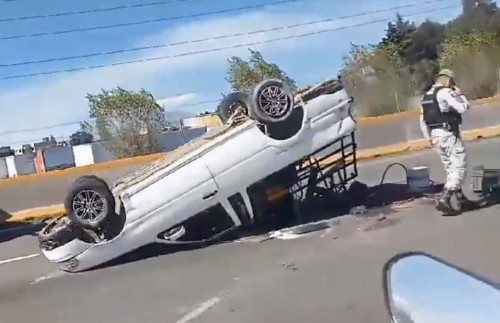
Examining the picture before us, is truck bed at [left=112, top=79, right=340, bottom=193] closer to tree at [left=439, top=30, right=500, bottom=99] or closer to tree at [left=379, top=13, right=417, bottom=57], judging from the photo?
tree at [left=439, top=30, right=500, bottom=99]

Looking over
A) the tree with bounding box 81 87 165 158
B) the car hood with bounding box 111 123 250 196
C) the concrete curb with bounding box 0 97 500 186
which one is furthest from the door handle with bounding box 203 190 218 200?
the tree with bounding box 81 87 165 158

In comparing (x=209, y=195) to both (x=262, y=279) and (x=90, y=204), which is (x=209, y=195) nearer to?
(x=90, y=204)

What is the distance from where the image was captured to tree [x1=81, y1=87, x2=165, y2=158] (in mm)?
31688

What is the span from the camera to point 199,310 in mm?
6211

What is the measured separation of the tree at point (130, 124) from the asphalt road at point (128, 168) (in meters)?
14.3

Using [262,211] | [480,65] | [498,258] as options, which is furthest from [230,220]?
[480,65]

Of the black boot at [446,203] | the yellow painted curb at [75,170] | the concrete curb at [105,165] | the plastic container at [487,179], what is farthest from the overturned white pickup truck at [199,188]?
the concrete curb at [105,165]

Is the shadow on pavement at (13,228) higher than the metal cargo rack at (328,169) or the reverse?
the reverse

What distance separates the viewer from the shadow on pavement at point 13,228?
44.5 feet

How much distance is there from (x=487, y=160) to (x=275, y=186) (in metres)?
5.93

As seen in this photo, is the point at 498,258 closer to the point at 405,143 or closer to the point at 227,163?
the point at 227,163

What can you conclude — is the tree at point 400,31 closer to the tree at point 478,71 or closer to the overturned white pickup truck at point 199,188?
the tree at point 478,71

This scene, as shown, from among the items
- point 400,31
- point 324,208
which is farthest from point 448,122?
point 400,31

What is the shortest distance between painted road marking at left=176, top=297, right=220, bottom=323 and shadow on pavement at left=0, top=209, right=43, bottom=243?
7.75 m
